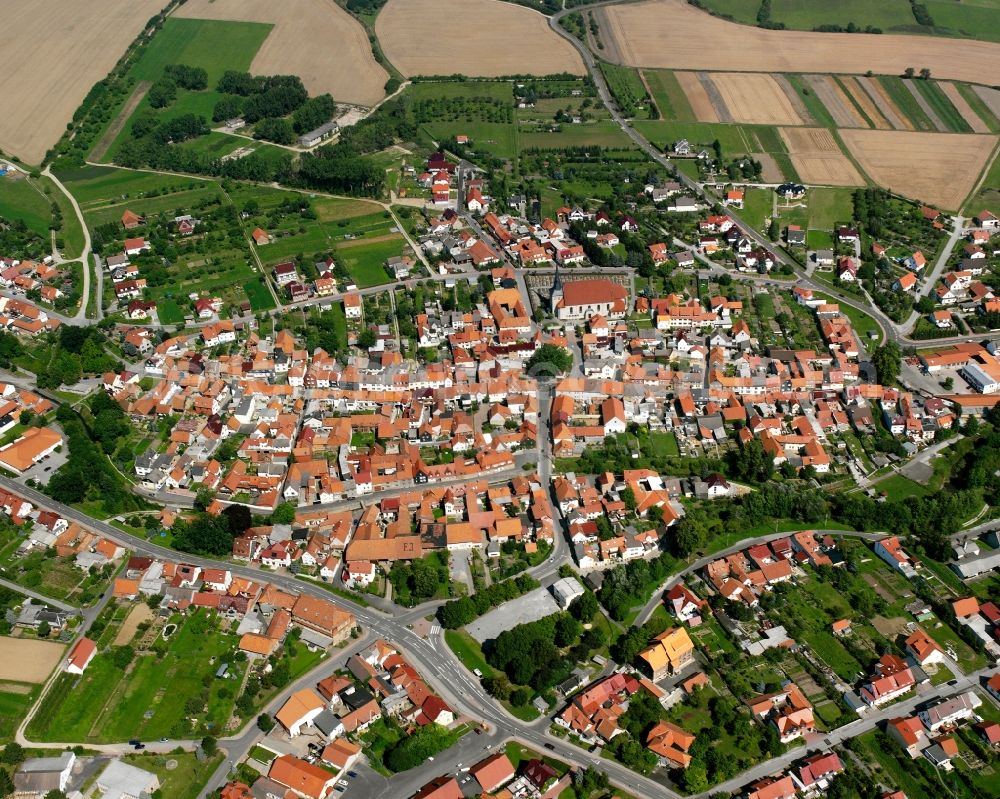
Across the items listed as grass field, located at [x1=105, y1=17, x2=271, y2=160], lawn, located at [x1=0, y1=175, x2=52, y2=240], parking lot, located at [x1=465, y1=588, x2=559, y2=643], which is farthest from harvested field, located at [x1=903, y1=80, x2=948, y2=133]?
lawn, located at [x1=0, y1=175, x2=52, y2=240]

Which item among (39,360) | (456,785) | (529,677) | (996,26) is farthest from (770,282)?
(996,26)

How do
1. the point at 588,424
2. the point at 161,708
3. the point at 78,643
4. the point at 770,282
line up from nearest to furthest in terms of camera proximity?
1. the point at 161,708
2. the point at 78,643
3. the point at 588,424
4. the point at 770,282

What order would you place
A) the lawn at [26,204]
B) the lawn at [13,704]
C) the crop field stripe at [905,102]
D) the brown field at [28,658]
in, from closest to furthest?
the lawn at [13,704], the brown field at [28,658], the lawn at [26,204], the crop field stripe at [905,102]

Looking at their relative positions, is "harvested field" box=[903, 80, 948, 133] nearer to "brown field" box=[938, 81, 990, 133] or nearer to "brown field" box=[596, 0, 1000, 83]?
"brown field" box=[938, 81, 990, 133]

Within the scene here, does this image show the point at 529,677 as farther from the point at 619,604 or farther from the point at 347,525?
the point at 347,525

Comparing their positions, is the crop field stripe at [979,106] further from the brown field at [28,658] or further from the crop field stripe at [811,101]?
the brown field at [28,658]

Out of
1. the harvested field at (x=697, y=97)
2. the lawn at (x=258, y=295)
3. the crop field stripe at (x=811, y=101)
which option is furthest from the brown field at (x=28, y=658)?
the crop field stripe at (x=811, y=101)
